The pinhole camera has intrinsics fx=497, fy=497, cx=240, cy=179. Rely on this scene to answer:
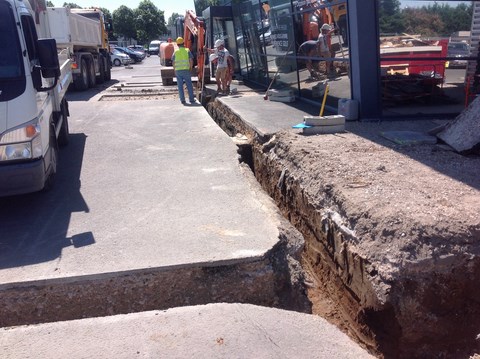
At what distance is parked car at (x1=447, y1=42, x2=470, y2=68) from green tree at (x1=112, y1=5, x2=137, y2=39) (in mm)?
74439

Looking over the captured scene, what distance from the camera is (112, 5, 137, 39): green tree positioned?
7931cm

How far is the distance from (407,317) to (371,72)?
5903 mm

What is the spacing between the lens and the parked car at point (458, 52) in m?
10.5

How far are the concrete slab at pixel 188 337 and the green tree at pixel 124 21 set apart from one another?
8058 cm

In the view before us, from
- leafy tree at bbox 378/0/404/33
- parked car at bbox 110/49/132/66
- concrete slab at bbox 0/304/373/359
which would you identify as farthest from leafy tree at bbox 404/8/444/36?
parked car at bbox 110/49/132/66

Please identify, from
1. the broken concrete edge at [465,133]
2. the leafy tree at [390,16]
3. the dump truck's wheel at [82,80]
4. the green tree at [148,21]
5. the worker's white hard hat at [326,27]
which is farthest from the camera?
the green tree at [148,21]

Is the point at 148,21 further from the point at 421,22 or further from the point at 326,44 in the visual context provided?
the point at 421,22

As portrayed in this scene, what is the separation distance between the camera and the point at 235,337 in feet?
11.5

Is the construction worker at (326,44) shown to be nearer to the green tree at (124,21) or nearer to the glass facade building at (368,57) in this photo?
the glass facade building at (368,57)

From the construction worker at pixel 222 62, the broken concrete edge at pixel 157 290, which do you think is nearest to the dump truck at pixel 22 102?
the broken concrete edge at pixel 157 290

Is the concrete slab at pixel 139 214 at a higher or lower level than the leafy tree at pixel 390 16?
lower

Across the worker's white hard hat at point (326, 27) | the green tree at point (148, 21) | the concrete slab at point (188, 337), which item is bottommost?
the concrete slab at point (188, 337)

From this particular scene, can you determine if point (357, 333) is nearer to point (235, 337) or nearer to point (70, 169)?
point (235, 337)

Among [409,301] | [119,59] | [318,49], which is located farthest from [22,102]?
[119,59]
